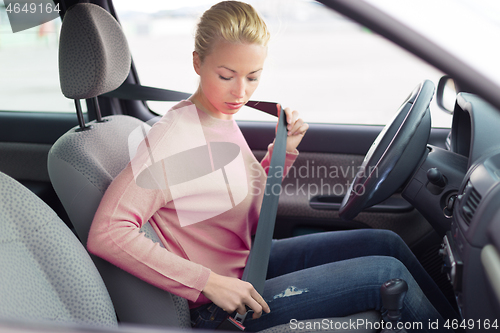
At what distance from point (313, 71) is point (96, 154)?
1.79 metres

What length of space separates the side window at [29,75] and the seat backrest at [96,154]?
0.77 metres

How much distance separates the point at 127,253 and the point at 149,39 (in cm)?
171

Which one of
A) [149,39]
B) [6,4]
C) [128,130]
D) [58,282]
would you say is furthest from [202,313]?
[149,39]

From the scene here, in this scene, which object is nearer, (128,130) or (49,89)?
(128,130)

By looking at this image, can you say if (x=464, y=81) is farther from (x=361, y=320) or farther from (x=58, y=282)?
(x=58, y=282)

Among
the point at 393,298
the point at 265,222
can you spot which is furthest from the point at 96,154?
the point at 393,298

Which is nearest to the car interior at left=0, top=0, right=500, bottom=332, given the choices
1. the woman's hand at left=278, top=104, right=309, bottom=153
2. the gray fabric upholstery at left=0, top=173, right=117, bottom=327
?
the gray fabric upholstery at left=0, top=173, right=117, bottom=327

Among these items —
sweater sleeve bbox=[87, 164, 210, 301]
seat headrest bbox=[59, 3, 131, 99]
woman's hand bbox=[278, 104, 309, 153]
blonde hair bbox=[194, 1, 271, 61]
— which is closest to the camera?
sweater sleeve bbox=[87, 164, 210, 301]

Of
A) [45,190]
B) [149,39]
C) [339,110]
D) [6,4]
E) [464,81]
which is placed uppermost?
[464,81]

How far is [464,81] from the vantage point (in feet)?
1.99

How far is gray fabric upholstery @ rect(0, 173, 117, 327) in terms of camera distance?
2.15 ft

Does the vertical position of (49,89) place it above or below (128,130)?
below

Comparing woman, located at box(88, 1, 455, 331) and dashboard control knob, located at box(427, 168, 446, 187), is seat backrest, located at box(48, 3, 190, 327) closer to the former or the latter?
woman, located at box(88, 1, 455, 331)

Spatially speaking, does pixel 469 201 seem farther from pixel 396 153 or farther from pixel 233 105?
pixel 233 105
